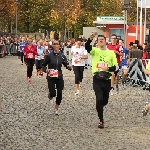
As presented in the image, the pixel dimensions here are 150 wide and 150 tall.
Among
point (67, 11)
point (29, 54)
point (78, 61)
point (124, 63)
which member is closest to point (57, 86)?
point (78, 61)

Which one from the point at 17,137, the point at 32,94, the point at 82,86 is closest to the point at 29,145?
the point at 17,137

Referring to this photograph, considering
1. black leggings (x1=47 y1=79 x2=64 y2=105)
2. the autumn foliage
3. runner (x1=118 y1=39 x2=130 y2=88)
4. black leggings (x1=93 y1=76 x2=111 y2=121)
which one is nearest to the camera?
black leggings (x1=93 y1=76 x2=111 y2=121)

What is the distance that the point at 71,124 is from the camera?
492 inches

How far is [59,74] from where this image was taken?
14.5 m

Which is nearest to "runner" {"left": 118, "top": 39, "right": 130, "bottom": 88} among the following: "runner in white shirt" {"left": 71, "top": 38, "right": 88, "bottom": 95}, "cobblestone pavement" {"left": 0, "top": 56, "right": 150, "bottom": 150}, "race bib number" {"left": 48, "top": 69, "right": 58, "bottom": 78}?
"runner in white shirt" {"left": 71, "top": 38, "right": 88, "bottom": 95}

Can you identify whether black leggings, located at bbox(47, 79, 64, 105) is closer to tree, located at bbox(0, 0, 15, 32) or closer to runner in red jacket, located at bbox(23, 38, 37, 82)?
runner in red jacket, located at bbox(23, 38, 37, 82)

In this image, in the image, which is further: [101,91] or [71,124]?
[71,124]

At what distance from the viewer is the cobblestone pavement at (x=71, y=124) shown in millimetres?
10094

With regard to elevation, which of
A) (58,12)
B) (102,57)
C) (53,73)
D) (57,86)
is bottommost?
(57,86)

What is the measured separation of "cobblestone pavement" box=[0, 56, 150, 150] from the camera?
10.1 m

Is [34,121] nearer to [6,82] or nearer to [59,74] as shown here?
[59,74]

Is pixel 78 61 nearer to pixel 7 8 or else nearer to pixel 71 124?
pixel 71 124

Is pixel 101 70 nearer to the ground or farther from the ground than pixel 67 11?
nearer to the ground

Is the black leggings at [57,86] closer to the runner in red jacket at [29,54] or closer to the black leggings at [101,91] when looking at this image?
the black leggings at [101,91]
